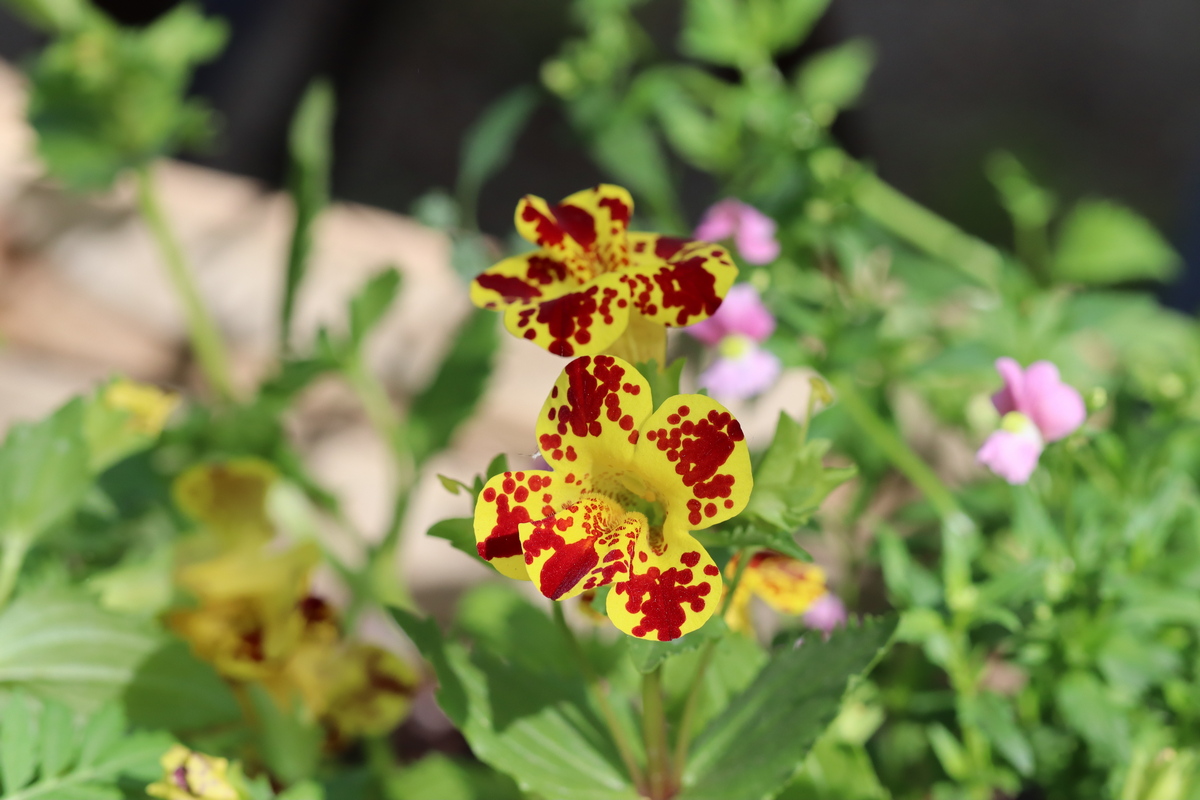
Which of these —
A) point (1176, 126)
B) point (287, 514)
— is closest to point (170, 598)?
point (287, 514)

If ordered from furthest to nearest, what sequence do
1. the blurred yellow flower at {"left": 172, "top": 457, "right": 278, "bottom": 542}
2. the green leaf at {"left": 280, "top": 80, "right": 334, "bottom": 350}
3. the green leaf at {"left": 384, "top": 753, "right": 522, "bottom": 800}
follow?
1. the green leaf at {"left": 280, "top": 80, "right": 334, "bottom": 350}
2. the blurred yellow flower at {"left": 172, "top": 457, "right": 278, "bottom": 542}
3. the green leaf at {"left": 384, "top": 753, "right": 522, "bottom": 800}

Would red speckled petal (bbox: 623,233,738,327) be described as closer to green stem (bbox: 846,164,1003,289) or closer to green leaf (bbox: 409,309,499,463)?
green leaf (bbox: 409,309,499,463)

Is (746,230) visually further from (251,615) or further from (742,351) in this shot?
(251,615)

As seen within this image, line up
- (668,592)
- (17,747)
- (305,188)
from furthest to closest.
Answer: (305,188) < (17,747) < (668,592)

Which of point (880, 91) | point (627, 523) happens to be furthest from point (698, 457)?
point (880, 91)

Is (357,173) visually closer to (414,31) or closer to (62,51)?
(414,31)

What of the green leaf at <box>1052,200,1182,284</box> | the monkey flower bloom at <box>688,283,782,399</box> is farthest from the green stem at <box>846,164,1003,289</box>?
the monkey flower bloom at <box>688,283,782,399</box>
